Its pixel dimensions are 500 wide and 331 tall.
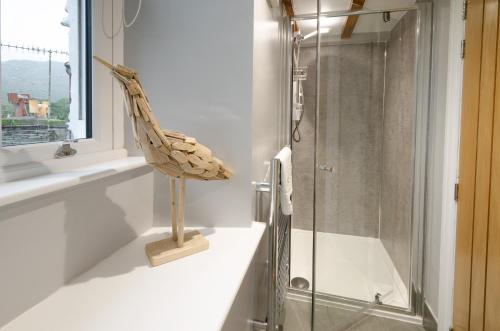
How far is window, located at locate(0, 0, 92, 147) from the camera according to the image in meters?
0.77

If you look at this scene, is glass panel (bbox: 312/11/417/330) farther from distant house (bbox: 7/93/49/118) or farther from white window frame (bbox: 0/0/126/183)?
distant house (bbox: 7/93/49/118)

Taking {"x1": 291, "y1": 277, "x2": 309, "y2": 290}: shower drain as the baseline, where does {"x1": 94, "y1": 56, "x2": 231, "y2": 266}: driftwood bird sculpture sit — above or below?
above

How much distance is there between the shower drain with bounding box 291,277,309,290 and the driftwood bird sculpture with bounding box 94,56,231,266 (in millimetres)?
1250

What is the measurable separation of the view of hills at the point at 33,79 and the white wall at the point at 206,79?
1.07 ft

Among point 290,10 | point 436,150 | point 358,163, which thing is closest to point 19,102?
point 290,10

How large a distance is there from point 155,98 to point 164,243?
1.84 ft

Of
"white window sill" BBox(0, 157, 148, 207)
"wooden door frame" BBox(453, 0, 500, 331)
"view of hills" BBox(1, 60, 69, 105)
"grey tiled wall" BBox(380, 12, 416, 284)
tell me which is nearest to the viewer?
"white window sill" BBox(0, 157, 148, 207)

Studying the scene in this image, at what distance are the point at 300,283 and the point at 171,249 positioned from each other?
138cm

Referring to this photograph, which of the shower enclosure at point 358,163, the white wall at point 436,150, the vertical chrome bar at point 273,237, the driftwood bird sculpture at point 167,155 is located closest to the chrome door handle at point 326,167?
the shower enclosure at point 358,163

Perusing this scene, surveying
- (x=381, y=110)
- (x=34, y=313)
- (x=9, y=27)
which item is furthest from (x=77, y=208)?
(x=381, y=110)

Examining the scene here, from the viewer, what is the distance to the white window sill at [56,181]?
0.61m

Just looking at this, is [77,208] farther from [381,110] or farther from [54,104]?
[381,110]

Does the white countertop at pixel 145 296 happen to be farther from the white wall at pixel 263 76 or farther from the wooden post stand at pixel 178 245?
the white wall at pixel 263 76

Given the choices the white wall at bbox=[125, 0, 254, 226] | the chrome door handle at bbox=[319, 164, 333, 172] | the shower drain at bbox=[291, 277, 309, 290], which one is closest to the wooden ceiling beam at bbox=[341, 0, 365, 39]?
the chrome door handle at bbox=[319, 164, 333, 172]
